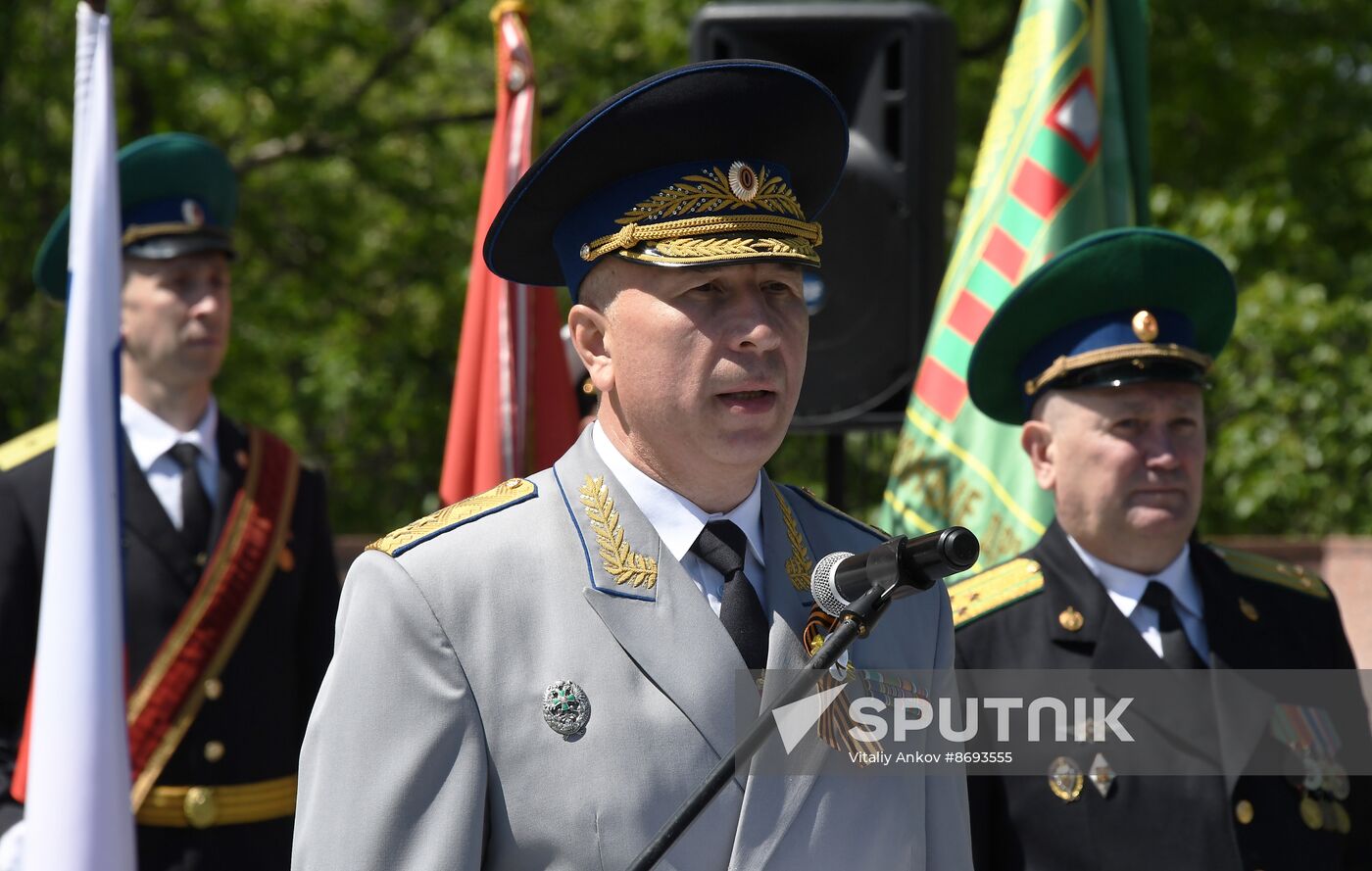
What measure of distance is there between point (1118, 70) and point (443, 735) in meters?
3.67

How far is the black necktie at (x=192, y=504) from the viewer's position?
4.38m

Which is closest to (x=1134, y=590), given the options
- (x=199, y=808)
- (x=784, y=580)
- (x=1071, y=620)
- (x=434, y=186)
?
(x=1071, y=620)

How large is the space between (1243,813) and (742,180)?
67.9 inches

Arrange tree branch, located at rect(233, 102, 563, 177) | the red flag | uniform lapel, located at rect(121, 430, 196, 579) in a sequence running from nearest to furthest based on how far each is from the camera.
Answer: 1. uniform lapel, located at rect(121, 430, 196, 579)
2. the red flag
3. tree branch, located at rect(233, 102, 563, 177)

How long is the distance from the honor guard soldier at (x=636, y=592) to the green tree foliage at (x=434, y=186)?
677 centimetres

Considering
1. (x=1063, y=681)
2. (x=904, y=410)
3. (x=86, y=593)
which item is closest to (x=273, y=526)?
(x=86, y=593)

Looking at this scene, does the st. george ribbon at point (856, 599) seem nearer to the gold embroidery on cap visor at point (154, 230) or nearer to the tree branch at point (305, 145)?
the gold embroidery on cap visor at point (154, 230)

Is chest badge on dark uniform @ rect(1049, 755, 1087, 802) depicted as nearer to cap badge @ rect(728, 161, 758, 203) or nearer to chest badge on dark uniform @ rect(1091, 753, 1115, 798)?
chest badge on dark uniform @ rect(1091, 753, 1115, 798)

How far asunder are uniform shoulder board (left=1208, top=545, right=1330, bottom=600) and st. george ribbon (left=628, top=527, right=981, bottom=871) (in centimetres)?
188

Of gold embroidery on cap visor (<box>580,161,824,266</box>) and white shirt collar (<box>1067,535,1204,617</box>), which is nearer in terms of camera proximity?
gold embroidery on cap visor (<box>580,161,824,266</box>)

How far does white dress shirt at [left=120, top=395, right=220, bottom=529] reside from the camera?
4367 millimetres

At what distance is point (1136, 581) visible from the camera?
11.4 feet


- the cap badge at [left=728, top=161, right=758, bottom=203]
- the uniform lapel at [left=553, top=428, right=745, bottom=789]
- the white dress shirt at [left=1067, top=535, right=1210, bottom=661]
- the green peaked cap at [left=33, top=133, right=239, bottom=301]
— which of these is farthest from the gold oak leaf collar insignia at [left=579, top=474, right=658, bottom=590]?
the green peaked cap at [left=33, top=133, right=239, bottom=301]

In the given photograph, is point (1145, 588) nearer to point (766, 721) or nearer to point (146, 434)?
point (766, 721)
